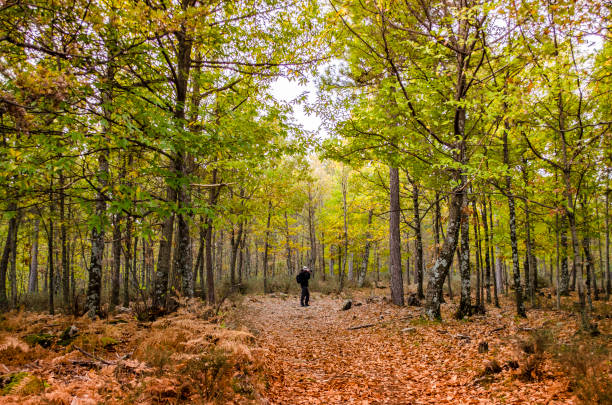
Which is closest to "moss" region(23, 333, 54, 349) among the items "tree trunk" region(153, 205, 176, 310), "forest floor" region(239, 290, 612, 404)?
"tree trunk" region(153, 205, 176, 310)

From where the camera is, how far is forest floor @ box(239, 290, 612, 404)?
4441 millimetres

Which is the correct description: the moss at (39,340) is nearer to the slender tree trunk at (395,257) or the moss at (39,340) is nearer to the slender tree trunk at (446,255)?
the slender tree trunk at (446,255)

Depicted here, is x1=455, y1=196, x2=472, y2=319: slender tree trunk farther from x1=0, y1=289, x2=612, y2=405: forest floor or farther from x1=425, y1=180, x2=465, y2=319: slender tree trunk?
x1=0, y1=289, x2=612, y2=405: forest floor

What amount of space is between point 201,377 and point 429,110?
30.4 ft

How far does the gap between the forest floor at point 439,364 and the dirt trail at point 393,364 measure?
0.06ft

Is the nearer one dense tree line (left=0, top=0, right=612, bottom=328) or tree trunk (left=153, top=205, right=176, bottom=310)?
dense tree line (left=0, top=0, right=612, bottom=328)

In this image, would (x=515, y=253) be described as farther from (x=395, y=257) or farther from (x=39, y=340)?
(x=39, y=340)

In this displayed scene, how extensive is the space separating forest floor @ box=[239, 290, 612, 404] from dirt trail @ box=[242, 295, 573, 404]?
0.02 m

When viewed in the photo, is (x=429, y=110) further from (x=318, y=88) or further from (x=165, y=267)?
(x=165, y=267)

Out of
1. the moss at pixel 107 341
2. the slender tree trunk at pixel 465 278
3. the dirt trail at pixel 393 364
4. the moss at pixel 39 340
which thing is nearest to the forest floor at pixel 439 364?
the dirt trail at pixel 393 364

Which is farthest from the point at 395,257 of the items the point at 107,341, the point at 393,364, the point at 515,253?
the point at 107,341

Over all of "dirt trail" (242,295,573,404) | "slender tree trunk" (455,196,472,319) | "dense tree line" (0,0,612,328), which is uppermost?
"dense tree line" (0,0,612,328)

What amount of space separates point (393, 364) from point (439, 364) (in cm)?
96

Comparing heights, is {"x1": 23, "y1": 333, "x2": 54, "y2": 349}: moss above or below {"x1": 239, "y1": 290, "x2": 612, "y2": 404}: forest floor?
above
